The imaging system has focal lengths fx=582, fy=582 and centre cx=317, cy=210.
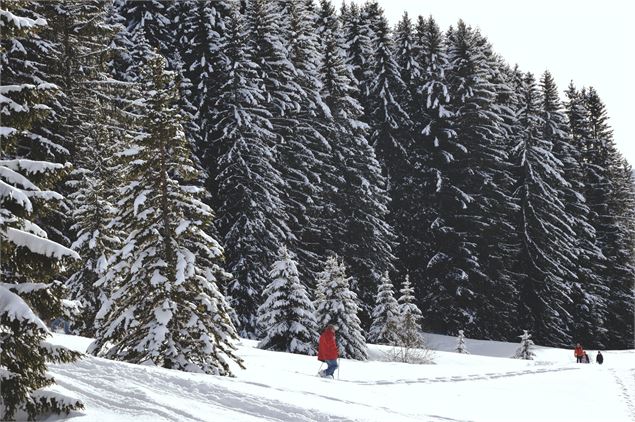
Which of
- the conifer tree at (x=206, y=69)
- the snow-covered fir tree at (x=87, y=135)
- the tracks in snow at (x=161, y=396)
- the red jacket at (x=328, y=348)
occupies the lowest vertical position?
the tracks in snow at (x=161, y=396)

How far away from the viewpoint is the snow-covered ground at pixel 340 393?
906 centimetres

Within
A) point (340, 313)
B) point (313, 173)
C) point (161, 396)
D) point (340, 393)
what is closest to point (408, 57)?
point (313, 173)

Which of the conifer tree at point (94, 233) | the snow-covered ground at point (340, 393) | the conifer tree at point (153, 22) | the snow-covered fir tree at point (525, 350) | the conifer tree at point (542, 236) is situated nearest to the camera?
the snow-covered ground at point (340, 393)

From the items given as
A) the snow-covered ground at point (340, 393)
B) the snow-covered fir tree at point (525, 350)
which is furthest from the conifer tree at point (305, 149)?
the snow-covered ground at point (340, 393)

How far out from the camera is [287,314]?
23.6 m

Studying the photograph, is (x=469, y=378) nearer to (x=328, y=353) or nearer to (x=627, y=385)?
(x=328, y=353)

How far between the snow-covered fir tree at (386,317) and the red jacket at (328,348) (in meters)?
15.4

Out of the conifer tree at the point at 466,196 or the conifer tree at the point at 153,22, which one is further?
the conifer tree at the point at 153,22

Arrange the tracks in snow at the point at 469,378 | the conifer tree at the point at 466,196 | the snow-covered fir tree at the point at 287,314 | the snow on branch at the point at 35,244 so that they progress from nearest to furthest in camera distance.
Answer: the snow on branch at the point at 35,244, the tracks in snow at the point at 469,378, the snow-covered fir tree at the point at 287,314, the conifer tree at the point at 466,196

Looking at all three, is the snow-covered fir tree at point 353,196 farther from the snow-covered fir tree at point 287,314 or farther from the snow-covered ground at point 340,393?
the snow-covered ground at point 340,393

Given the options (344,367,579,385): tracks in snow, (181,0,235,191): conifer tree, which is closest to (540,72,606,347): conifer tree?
(344,367,579,385): tracks in snow

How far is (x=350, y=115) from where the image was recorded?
4559 cm

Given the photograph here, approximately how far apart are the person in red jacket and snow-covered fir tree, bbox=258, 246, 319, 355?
7509 mm

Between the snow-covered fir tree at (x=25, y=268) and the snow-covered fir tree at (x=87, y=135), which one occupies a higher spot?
the snow-covered fir tree at (x=87, y=135)
